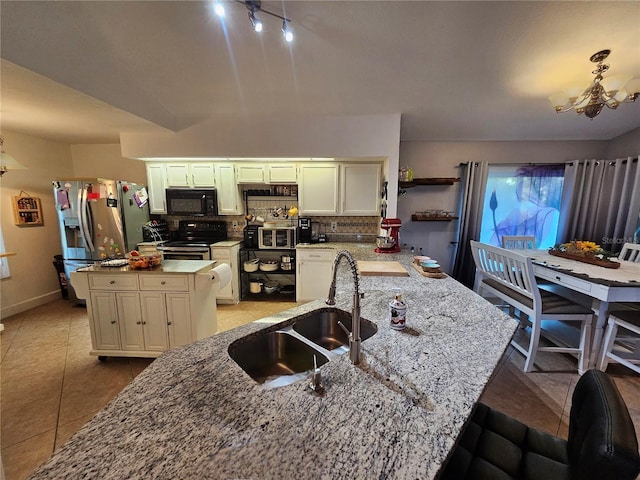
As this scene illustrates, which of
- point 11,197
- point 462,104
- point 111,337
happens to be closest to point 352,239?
point 462,104

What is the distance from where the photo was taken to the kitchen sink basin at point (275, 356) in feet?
3.73

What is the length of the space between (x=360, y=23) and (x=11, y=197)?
482 centimetres

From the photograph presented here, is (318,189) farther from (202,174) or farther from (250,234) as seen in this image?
(202,174)

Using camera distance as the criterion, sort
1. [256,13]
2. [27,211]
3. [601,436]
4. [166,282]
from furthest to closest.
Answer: [27,211], [166,282], [256,13], [601,436]

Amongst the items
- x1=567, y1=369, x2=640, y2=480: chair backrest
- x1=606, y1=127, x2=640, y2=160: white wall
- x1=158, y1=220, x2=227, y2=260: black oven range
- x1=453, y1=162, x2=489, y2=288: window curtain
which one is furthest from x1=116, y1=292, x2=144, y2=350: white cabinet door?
x1=606, y1=127, x2=640, y2=160: white wall

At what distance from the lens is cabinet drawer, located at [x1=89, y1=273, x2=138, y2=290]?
2199 mm

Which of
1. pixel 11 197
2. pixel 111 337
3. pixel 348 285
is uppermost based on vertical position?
pixel 11 197

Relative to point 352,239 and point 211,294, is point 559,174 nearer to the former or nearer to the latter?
point 352,239

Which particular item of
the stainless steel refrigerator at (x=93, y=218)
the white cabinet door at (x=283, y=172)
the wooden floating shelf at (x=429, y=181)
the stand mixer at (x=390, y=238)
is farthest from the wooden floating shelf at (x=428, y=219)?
the stainless steel refrigerator at (x=93, y=218)

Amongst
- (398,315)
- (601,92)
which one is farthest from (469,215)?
(398,315)

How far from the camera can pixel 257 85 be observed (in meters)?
2.58

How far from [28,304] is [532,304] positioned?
6126 mm

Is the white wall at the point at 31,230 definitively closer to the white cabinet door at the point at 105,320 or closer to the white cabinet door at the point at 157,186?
the white cabinet door at the point at 157,186

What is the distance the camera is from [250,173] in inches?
143
